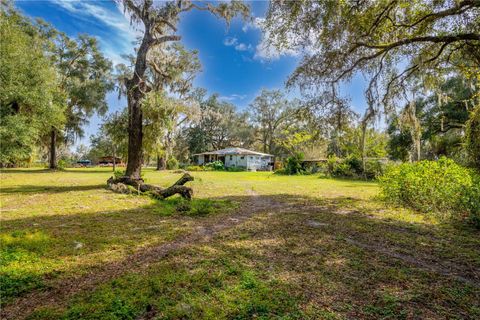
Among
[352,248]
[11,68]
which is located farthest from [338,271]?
[11,68]

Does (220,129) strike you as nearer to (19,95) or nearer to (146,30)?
(19,95)

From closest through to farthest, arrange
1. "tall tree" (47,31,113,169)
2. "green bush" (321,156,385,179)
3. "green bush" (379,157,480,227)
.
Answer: "green bush" (379,157,480,227)
"green bush" (321,156,385,179)
"tall tree" (47,31,113,169)

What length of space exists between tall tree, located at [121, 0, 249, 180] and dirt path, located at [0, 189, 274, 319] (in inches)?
263

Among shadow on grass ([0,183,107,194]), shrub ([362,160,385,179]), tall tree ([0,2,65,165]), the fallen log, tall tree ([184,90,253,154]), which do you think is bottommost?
shadow on grass ([0,183,107,194])

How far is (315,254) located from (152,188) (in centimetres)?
705

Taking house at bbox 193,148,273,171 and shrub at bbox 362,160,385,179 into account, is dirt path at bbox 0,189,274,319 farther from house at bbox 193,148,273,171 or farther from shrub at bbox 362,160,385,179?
house at bbox 193,148,273,171

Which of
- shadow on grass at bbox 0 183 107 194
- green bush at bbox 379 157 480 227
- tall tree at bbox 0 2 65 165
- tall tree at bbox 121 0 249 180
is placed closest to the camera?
green bush at bbox 379 157 480 227

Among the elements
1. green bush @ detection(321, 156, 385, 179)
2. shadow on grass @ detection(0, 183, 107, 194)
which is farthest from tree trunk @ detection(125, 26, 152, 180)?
Result: green bush @ detection(321, 156, 385, 179)

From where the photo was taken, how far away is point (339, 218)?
238 inches

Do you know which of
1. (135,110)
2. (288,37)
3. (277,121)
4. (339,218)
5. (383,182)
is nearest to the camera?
(339,218)

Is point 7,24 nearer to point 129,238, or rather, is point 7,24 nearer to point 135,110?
point 135,110

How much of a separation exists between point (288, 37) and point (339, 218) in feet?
18.6

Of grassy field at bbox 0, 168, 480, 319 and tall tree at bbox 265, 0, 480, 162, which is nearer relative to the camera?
grassy field at bbox 0, 168, 480, 319

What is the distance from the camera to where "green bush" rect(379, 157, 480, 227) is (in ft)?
18.3
